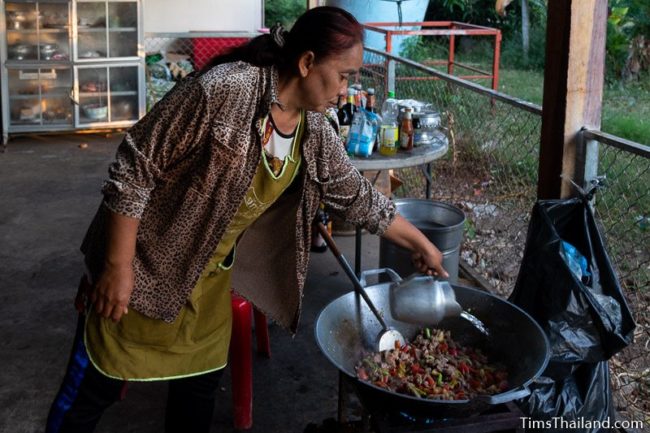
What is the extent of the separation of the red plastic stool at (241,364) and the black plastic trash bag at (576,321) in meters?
1.12

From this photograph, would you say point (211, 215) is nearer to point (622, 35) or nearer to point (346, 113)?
point (346, 113)

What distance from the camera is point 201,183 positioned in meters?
2.14

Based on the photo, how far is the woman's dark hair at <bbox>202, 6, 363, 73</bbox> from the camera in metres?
2.10

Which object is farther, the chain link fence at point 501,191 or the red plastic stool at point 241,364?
the chain link fence at point 501,191

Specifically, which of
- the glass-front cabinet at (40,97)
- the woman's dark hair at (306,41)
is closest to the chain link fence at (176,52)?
the glass-front cabinet at (40,97)

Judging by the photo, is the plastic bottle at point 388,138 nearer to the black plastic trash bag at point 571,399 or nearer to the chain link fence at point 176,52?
the black plastic trash bag at point 571,399

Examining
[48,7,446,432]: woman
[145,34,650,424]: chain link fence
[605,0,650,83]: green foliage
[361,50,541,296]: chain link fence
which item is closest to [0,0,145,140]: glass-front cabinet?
[145,34,650,424]: chain link fence

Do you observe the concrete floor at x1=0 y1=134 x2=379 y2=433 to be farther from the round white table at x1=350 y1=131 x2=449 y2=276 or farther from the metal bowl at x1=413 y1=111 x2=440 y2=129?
the metal bowl at x1=413 y1=111 x2=440 y2=129

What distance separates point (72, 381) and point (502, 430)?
1293 millimetres

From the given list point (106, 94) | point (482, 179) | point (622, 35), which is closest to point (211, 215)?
point (482, 179)

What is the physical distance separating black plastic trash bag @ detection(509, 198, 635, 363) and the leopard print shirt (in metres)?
0.81

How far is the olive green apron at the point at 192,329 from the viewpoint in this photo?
2332 millimetres

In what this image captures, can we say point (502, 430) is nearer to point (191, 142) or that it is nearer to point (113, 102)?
point (191, 142)

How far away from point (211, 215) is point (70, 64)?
6.93 meters
